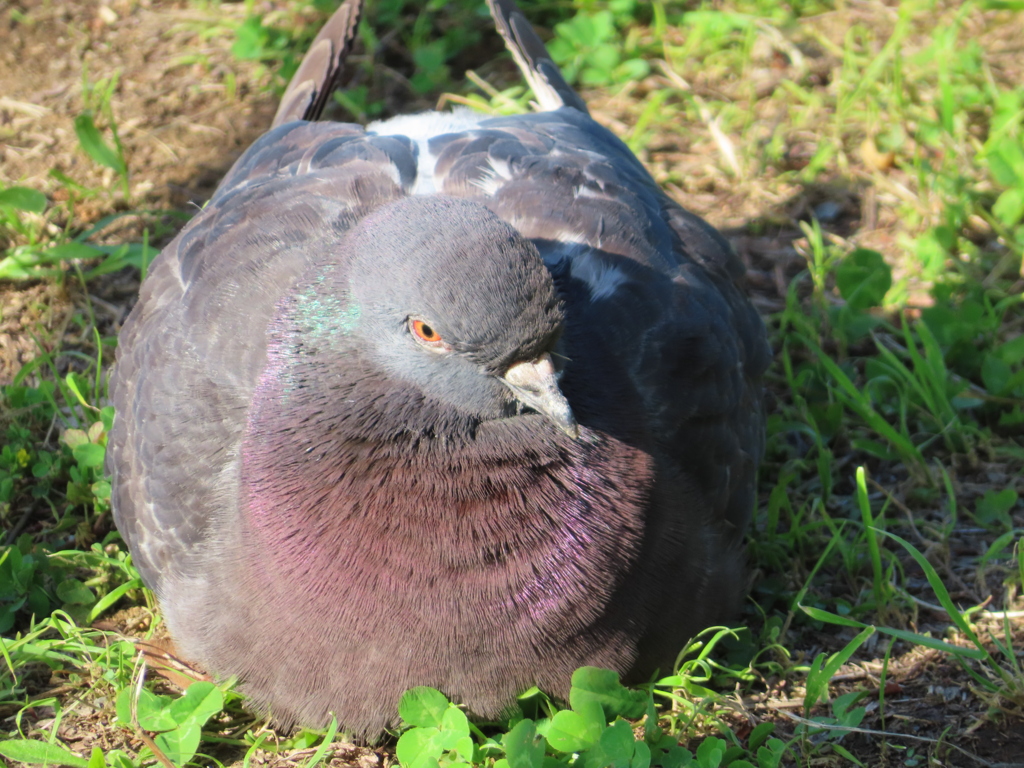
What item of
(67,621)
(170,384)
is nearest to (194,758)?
(67,621)

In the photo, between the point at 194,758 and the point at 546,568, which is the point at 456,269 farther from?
the point at 194,758

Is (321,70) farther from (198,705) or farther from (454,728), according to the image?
(454,728)

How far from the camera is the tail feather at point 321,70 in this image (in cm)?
564

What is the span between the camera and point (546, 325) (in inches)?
125

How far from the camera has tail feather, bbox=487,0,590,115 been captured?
229 inches

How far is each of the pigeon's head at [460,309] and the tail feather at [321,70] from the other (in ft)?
8.30

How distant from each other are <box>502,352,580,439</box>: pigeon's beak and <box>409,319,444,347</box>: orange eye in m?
0.23

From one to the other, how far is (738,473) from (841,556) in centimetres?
77

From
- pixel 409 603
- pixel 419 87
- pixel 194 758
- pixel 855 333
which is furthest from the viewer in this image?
pixel 419 87

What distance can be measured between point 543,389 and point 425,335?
0.38 meters

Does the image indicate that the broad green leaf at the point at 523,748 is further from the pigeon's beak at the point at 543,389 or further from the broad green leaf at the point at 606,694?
the pigeon's beak at the point at 543,389

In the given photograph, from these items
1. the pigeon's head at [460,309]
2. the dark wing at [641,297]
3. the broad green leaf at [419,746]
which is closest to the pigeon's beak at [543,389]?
the pigeon's head at [460,309]

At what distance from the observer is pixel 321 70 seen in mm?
5715

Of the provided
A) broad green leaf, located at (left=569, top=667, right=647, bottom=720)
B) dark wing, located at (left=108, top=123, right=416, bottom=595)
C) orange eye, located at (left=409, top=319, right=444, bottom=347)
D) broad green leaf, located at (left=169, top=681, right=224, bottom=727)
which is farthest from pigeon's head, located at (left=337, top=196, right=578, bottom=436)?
broad green leaf, located at (left=169, top=681, right=224, bottom=727)
